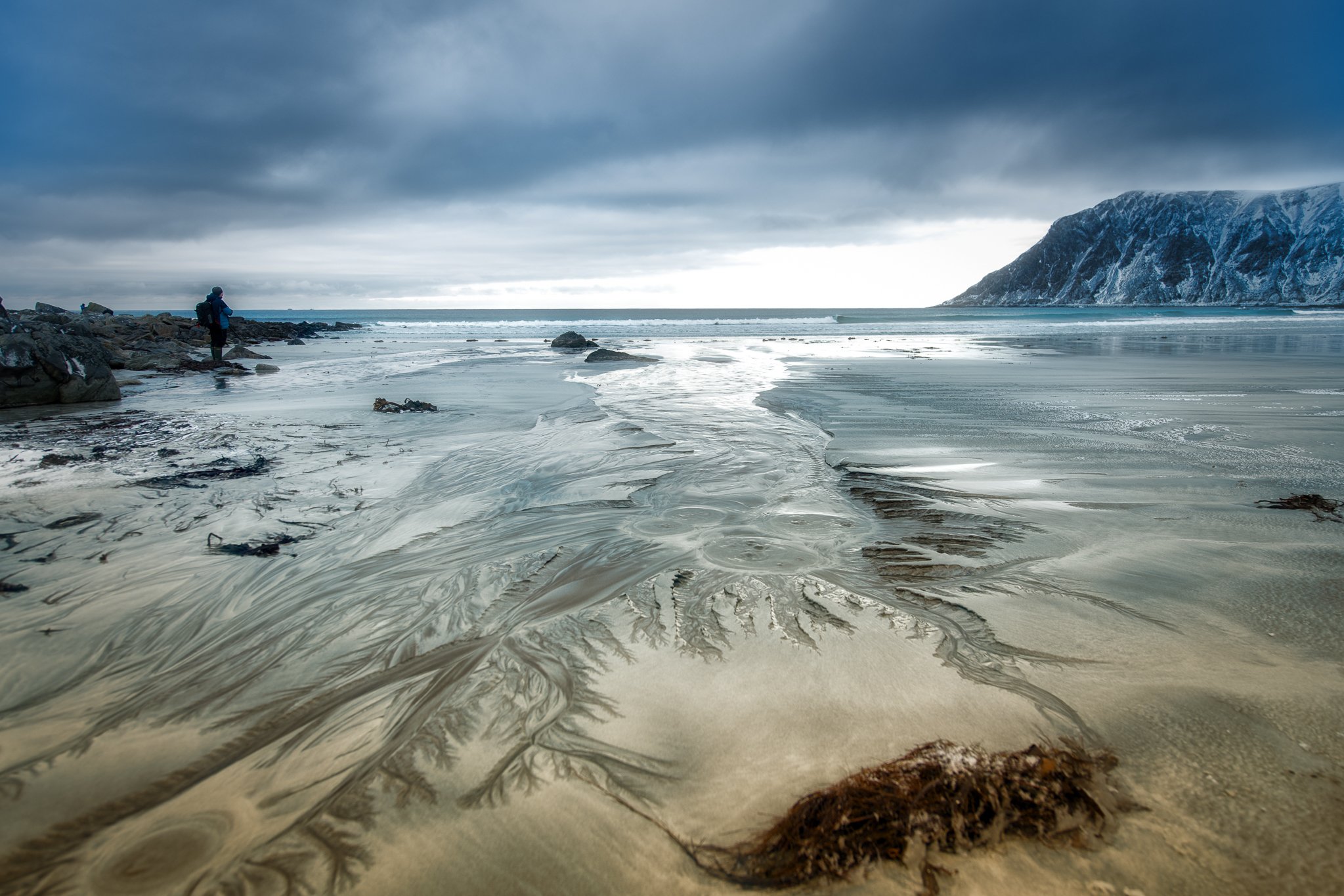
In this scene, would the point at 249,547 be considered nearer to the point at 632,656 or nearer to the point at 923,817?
the point at 632,656

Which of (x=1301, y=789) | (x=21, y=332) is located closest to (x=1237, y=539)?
(x=1301, y=789)

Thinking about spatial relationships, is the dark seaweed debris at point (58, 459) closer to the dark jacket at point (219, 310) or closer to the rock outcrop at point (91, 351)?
the rock outcrop at point (91, 351)

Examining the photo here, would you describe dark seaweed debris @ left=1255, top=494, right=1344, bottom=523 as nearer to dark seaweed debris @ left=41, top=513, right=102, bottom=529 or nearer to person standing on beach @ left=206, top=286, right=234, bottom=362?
dark seaweed debris @ left=41, top=513, right=102, bottom=529

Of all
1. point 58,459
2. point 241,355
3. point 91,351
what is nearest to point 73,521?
point 58,459

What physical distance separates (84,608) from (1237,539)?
6306 mm

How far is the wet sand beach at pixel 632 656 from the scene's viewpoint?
1.61 m

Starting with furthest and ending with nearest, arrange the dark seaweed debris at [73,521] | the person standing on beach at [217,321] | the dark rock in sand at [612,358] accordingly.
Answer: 1. the dark rock in sand at [612,358]
2. the person standing on beach at [217,321]
3. the dark seaweed debris at [73,521]

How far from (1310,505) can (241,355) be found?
2366 centimetres

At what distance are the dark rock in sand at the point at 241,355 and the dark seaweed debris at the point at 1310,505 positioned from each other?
22.3 meters

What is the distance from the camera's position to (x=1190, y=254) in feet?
335

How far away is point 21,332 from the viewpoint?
986 cm

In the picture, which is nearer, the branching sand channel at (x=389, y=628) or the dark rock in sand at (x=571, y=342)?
the branching sand channel at (x=389, y=628)

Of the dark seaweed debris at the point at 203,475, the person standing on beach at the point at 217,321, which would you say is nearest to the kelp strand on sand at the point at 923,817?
the dark seaweed debris at the point at 203,475

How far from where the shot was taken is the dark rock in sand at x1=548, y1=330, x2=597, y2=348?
24.9 meters
